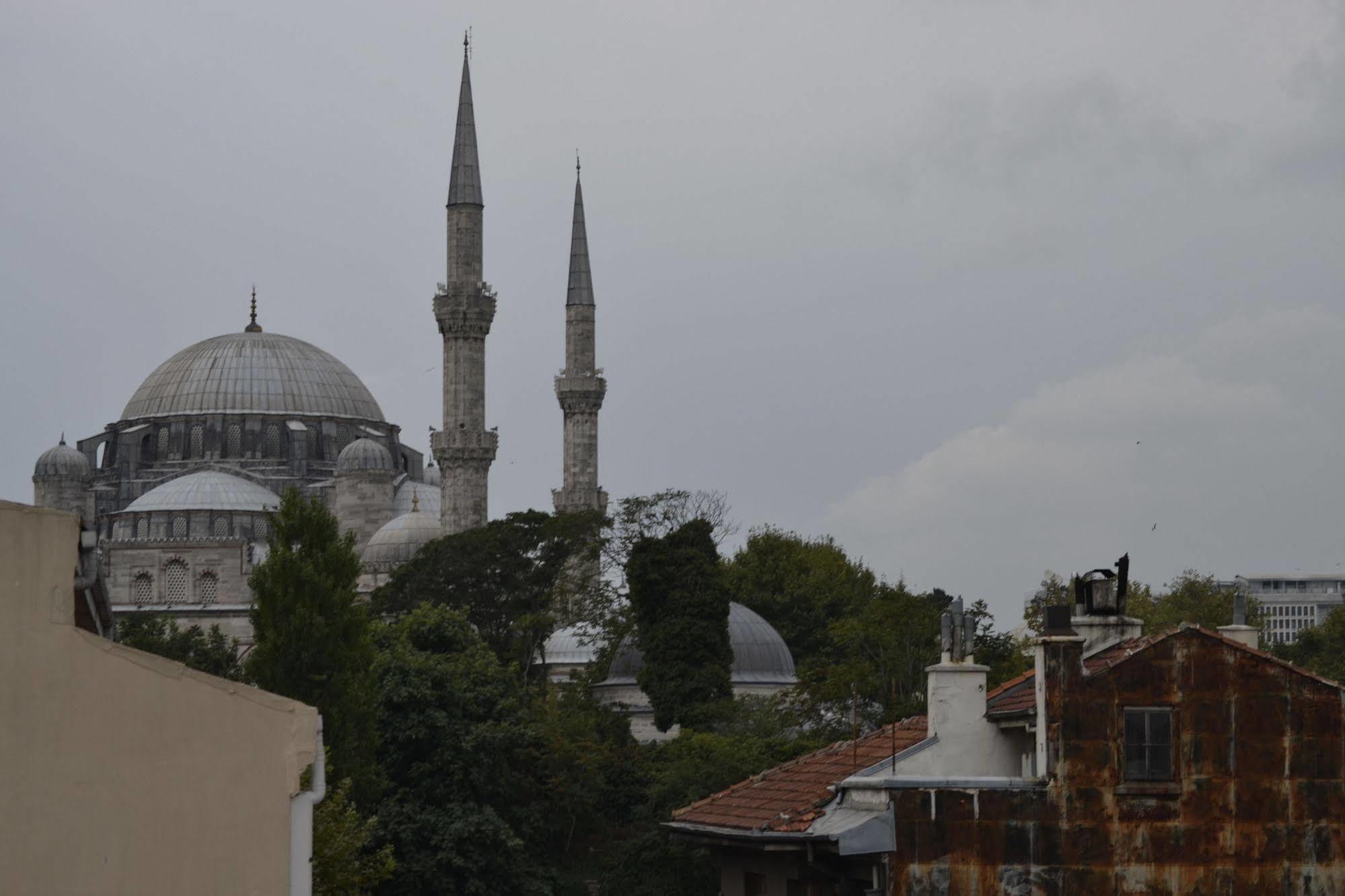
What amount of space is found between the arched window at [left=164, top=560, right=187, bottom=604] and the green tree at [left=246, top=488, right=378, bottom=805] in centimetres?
5112

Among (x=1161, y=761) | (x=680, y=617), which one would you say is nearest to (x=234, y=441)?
(x=680, y=617)

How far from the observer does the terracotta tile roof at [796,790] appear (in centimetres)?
1467

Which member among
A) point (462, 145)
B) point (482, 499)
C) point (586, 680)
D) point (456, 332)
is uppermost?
point (462, 145)

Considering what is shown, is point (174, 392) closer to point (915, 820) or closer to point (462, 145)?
point (462, 145)

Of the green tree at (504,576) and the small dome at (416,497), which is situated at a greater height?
the small dome at (416,497)

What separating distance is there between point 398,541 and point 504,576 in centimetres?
1430

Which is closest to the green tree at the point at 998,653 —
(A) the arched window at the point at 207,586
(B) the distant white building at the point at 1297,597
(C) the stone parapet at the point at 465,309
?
(C) the stone parapet at the point at 465,309

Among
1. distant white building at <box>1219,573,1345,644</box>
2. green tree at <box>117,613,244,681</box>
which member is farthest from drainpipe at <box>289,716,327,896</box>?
distant white building at <box>1219,573,1345,644</box>

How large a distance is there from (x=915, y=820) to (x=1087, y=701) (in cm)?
110

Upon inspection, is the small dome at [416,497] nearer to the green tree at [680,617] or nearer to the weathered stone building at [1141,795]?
the green tree at [680,617]

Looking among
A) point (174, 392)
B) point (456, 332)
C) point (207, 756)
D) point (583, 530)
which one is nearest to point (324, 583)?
point (207, 756)

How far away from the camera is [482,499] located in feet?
216

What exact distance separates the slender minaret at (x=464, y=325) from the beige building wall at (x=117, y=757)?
175ft

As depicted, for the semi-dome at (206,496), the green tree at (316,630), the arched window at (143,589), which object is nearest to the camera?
the green tree at (316,630)
